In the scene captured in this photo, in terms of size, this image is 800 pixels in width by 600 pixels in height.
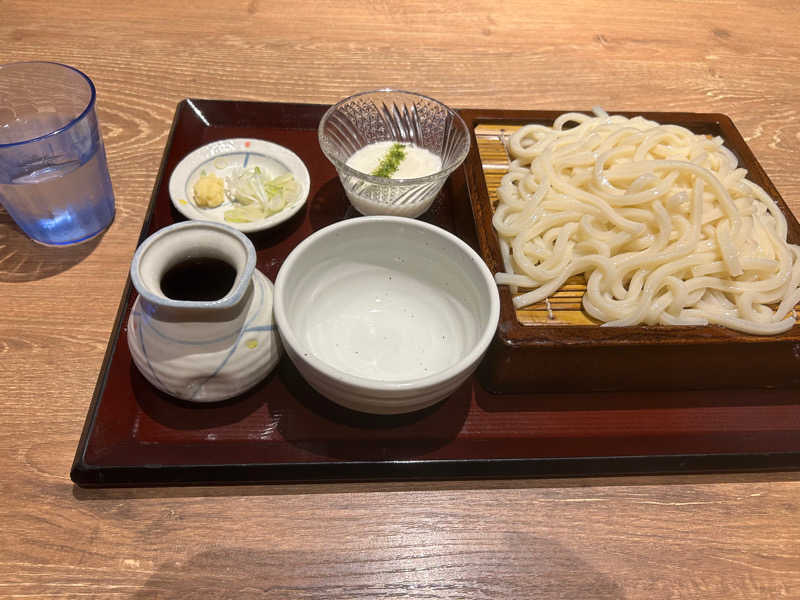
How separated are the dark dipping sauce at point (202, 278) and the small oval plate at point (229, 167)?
427 mm

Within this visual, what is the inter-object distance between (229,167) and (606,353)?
1253 millimetres

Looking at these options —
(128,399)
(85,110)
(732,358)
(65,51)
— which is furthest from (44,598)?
(65,51)

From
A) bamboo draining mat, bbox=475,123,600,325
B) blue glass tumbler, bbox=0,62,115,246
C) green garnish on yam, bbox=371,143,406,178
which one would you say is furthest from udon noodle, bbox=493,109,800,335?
blue glass tumbler, bbox=0,62,115,246

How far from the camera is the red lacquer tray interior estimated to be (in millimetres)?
1170

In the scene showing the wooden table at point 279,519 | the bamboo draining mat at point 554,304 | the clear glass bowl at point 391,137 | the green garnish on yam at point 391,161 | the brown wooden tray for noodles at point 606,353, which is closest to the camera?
the wooden table at point 279,519

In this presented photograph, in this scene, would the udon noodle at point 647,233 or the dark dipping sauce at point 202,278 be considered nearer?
the dark dipping sauce at point 202,278

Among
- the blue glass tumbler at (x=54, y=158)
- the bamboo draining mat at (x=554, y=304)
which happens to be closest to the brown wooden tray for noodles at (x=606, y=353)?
the bamboo draining mat at (x=554, y=304)

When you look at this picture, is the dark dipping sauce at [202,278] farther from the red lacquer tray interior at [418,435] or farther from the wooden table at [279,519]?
the wooden table at [279,519]

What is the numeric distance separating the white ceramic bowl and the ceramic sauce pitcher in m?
0.09

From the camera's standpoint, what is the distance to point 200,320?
1.11 metres

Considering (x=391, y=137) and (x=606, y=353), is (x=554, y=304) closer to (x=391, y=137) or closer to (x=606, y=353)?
(x=606, y=353)

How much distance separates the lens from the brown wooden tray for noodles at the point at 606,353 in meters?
1.23

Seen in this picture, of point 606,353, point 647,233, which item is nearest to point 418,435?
point 606,353

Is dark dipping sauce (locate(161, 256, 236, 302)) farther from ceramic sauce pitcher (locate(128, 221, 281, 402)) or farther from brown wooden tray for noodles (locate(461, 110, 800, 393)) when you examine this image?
brown wooden tray for noodles (locate(461, 110, 800, 393))
